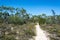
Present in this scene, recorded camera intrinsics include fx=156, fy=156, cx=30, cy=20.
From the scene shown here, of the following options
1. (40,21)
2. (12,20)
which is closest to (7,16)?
(12,20)

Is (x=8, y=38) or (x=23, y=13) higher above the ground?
(x=23, y=13)

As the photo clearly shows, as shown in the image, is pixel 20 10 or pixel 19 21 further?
pixel 20 10

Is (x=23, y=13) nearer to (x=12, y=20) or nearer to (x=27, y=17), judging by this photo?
(x=27, y=17)

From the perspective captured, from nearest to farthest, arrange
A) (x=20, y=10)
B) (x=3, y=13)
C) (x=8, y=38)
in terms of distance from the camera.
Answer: (x=8, y=38) → (x=3, y=13) → (x=20, y=10)

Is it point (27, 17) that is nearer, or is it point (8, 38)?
point (8, 38)

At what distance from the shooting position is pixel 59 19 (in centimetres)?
6184

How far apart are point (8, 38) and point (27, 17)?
4531 centimetres

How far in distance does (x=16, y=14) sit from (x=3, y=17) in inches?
203

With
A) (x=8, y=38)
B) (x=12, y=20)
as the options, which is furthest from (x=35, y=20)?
(x=8, y=38)

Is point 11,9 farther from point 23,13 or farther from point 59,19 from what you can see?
point 59,19

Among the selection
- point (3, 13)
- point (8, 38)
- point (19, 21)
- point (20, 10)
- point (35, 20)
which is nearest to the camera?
point (8, 38)

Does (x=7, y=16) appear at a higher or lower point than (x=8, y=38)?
higher

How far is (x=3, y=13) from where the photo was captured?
57.0 metres

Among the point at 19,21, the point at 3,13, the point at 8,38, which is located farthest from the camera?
the point at 3,13
